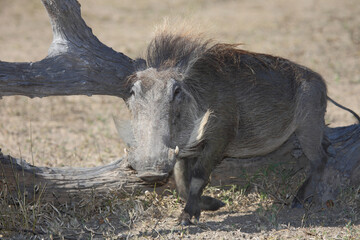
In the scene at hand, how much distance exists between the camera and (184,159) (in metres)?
3.85

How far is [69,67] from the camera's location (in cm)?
361

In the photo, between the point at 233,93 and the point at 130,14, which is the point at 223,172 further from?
the point at 130,14

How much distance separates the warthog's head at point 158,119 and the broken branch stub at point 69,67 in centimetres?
33

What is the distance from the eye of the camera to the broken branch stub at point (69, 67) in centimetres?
348

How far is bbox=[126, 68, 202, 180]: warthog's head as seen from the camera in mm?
2879

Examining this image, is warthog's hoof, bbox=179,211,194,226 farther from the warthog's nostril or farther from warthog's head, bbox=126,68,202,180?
the warthog's nostril

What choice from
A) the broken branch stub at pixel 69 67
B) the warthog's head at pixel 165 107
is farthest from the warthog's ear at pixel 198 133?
the broken branch stub at pixel 69 67

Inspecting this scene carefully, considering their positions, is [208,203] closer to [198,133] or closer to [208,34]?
[198,133]

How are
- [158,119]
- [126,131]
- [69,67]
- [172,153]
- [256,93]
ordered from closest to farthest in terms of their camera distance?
1. [172,153]
2. [158,119]
3. [126,131]
4. [69,67]
5. [256,93]

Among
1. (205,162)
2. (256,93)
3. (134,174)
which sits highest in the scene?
(256,93)

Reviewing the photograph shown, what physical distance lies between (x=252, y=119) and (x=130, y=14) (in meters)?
8.72

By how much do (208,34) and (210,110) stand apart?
0.67 m

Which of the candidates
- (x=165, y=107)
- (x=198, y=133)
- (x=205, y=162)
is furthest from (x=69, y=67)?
(x=205, y=162)

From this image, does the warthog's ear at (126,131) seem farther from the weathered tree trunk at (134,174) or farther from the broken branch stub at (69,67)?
the weathered tree trunk at (134,174)
